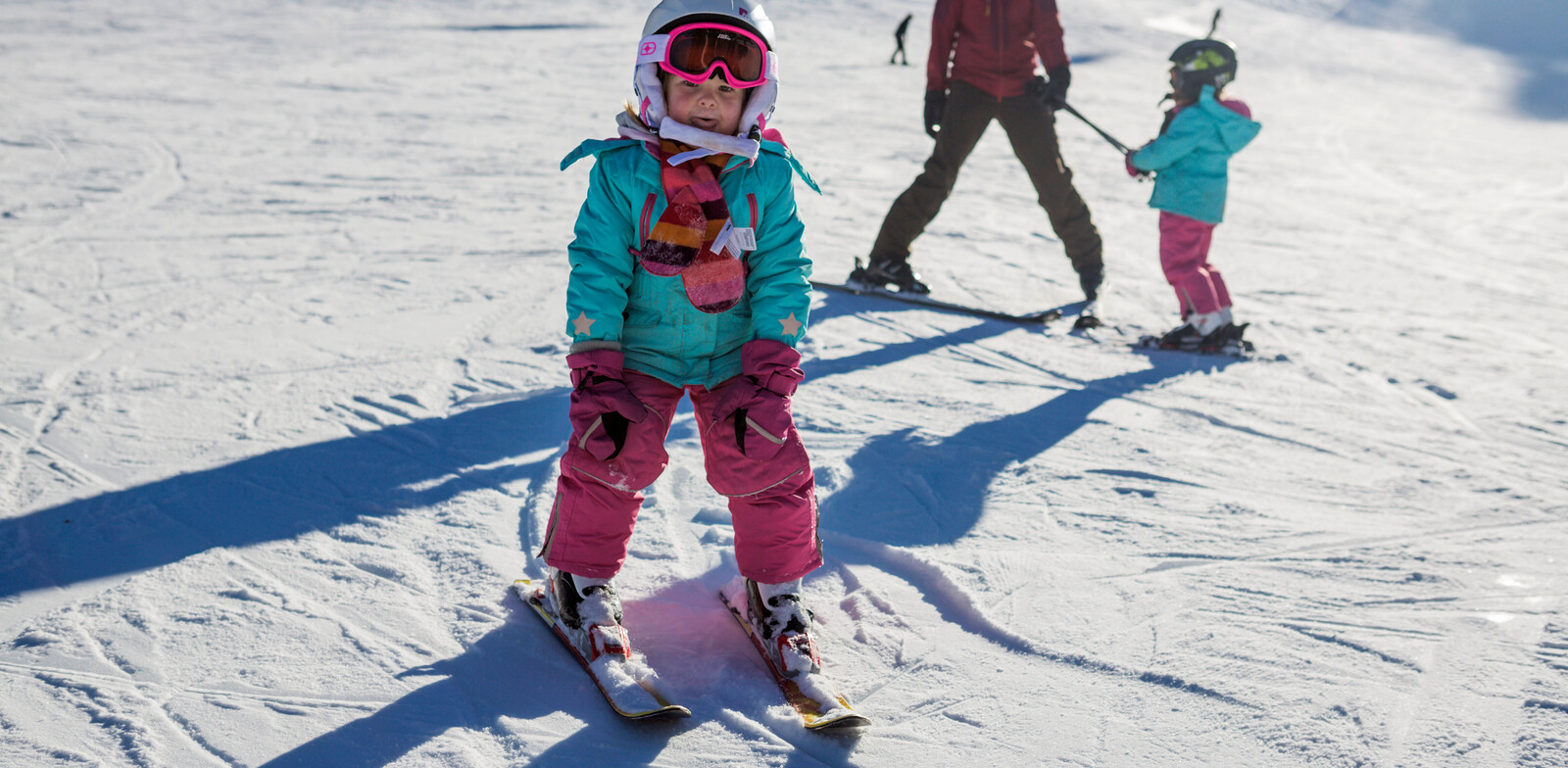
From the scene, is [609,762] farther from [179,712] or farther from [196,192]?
[196,192]

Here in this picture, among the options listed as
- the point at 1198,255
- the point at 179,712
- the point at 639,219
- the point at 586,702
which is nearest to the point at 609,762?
the point at 586,702

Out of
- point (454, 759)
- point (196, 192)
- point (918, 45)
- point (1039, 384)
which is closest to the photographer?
point (454, 759)

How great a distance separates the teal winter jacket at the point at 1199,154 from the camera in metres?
4.47

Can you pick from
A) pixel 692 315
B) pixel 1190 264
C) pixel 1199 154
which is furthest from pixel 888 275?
pixel 692 315

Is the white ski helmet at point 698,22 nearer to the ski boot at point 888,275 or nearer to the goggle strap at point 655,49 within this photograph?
the goggle strap at point 655,49

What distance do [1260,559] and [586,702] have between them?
6.12 feet

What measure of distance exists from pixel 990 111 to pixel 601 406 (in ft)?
11.6

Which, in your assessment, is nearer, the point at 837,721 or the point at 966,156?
the point at 837,721

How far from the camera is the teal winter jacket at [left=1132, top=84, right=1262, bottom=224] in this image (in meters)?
4.47

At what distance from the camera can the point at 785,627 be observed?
7.60 feet

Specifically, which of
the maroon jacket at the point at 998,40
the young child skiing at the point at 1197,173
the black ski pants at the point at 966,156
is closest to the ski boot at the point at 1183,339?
the young child skiing at the point at 1197,173

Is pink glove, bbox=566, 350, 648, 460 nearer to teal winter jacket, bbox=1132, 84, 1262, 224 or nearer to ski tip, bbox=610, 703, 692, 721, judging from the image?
ski tip, bbox=610, 703, 692, 721

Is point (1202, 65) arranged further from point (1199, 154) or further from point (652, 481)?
point (652, 481)

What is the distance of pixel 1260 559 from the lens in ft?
9.55
